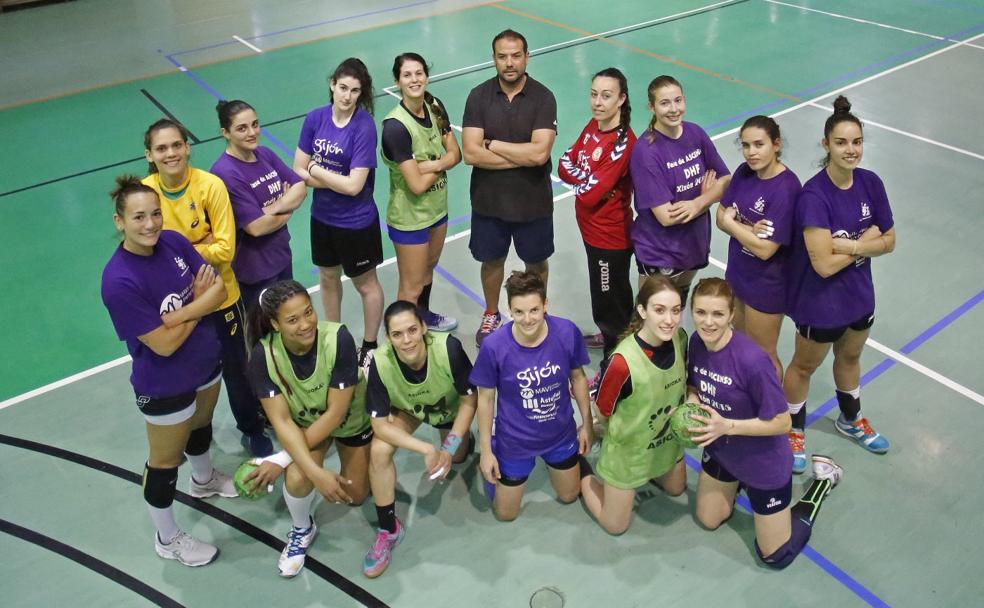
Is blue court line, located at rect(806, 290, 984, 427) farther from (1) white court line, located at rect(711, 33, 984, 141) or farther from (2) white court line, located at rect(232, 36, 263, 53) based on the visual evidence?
(2) white court line, located at rect(232, 36, 263, 53)

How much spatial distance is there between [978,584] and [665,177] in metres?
2.58

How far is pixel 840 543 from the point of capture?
414cm

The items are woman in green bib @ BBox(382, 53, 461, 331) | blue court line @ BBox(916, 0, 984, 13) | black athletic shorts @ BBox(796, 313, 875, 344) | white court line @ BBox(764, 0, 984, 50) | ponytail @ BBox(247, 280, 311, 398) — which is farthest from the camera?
blue court line @ BBox(916, 0, 984, 13)

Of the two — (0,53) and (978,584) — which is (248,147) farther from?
(0,53)

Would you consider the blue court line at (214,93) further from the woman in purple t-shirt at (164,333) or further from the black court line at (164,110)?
the woman in purple t-shirt at (164,333)

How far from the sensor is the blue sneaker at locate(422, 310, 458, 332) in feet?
19.4

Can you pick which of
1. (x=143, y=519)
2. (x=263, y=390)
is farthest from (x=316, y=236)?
(x=143, y=519)

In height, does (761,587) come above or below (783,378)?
below

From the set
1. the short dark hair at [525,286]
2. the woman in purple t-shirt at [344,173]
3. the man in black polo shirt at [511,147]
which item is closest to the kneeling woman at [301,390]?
the short dark hair at [525,286]

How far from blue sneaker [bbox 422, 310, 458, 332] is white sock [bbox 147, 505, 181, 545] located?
92.0 inches

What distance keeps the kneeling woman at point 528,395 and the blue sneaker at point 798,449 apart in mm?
1264

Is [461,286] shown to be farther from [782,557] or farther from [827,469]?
[782,557]

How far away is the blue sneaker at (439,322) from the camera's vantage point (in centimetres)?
591

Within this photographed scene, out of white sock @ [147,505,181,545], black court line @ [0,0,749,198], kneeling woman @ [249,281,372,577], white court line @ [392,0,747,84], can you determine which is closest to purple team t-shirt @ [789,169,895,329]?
kneeling woman @ [249,281,372,577]
